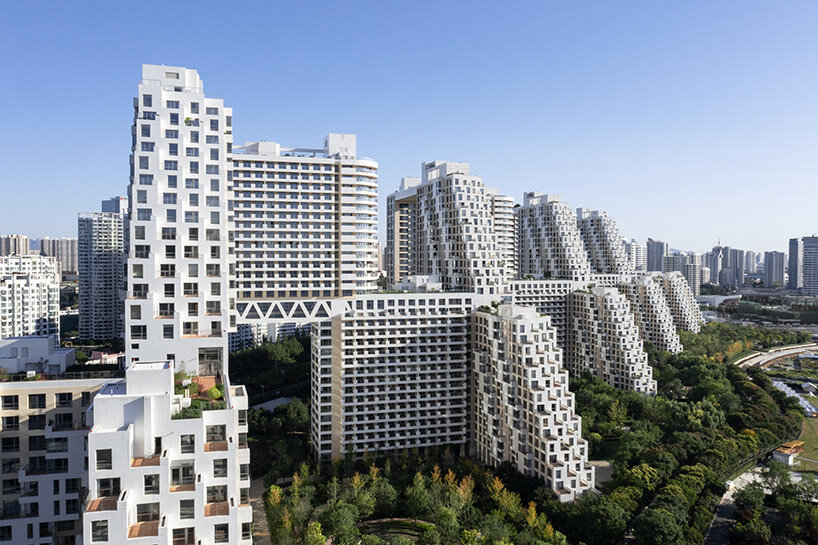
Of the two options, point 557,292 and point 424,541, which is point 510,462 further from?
point 557,292

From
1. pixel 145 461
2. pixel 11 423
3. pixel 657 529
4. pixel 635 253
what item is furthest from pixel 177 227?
pixel 635 253

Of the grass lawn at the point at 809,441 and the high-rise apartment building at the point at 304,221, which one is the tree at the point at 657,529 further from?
the high-rise apartment building at the point at 304,221

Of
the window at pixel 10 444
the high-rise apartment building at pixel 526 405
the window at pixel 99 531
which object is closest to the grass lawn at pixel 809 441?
the high-rise apartment building at pixel 526 405

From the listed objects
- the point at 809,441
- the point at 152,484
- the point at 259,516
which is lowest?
the point at 259,516

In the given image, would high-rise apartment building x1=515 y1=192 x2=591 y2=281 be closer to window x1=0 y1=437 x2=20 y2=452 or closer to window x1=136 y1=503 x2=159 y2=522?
window x1=0 y1=437 x2=20 y2=452

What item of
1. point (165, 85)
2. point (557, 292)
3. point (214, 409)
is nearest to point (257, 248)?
point (165, 85)

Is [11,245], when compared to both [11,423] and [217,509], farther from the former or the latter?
[217,509]
